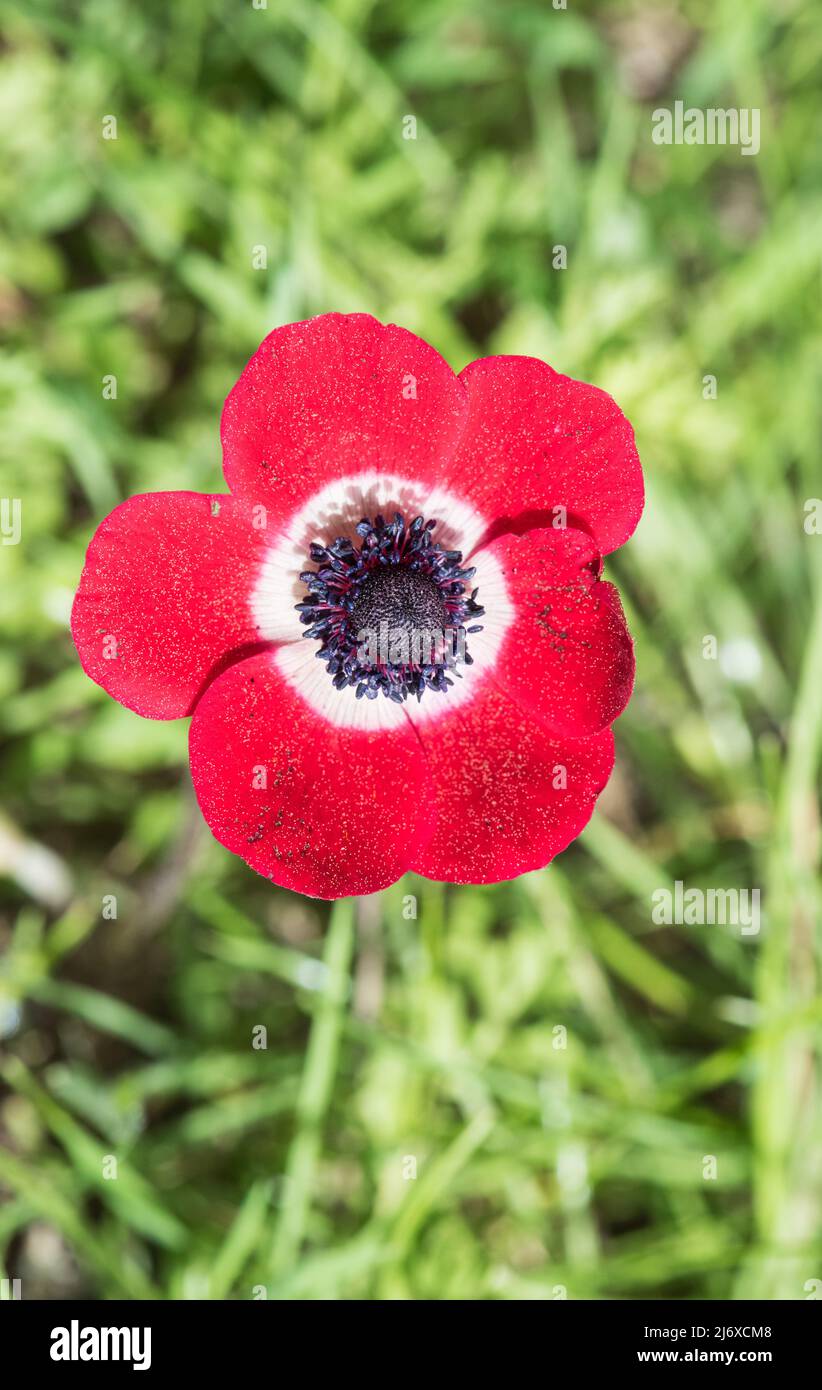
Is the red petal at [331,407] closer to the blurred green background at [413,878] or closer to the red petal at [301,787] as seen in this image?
the red petal at [301,787]

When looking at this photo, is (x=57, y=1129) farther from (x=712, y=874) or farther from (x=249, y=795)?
(x=712, y=874)

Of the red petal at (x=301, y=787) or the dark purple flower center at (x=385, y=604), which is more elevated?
the dark purple flower center at (x=385, y=604)

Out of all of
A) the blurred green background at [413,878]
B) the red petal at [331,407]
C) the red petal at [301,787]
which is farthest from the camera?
the blurred green background at [413,878]

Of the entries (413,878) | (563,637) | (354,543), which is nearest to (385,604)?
(354,543)

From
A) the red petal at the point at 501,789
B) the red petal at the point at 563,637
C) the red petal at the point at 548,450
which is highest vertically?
the red petal at the point at 548,450

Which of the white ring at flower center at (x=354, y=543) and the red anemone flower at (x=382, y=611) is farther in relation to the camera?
the white ring at flower center at (x=354, y=543)

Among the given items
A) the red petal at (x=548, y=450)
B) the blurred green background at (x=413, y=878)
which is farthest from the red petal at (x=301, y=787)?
the blurred green background at (x=413, y=878)

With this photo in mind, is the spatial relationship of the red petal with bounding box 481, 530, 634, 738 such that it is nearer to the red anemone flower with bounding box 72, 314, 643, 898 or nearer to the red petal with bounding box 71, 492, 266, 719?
the red anemone flower with bounding box 72, 314, 643, 898

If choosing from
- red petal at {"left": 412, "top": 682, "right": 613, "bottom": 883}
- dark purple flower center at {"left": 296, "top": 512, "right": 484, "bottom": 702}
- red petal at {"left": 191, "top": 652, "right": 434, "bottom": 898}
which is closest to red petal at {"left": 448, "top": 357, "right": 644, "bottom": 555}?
dark purple flower center at {"left": 296, "top": 512, "right": 484, "bottom": 702}

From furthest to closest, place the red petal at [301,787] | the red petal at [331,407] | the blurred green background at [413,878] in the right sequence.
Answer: the blurred green background at [413,878], the red petal at [301,787], the red petal at [331,407]

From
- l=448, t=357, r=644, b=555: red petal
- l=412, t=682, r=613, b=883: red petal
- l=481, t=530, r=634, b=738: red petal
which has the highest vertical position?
l=448, t=357, r=644, b=555: red petal
